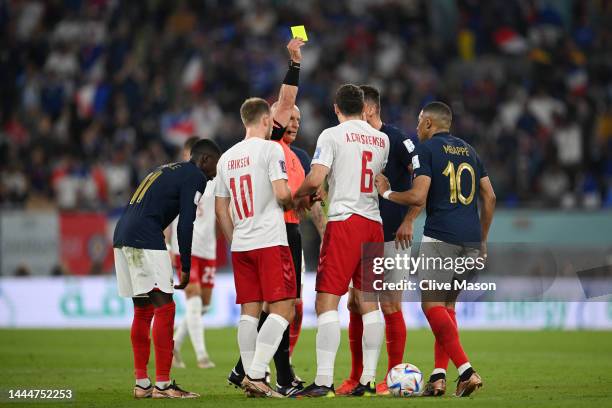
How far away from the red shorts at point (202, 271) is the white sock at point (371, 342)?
470 cm

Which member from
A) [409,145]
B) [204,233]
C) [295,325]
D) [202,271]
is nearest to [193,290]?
[202,271]

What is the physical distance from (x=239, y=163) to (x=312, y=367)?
441 centimetres

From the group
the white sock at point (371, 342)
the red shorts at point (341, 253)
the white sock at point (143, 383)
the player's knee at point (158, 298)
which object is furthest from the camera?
the player's knee at point (158, 298)

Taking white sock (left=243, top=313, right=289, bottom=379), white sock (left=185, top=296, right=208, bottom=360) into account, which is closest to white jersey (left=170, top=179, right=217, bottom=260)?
white sock (left=185, top=296, right=208, bottom=360)

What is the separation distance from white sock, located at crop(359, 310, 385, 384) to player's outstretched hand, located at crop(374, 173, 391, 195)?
1.13 m

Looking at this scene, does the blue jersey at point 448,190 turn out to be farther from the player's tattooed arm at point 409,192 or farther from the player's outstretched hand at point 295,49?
the player's outstretched hand at point 295,49

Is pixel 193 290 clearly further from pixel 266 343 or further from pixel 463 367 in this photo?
pixel 463 367

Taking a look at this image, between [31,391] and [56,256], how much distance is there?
12.2 m

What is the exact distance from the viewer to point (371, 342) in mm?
10031

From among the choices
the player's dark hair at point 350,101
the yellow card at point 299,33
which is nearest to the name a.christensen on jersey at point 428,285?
the player's dark hair at point 350,101

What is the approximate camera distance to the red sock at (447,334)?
9870 millimetres

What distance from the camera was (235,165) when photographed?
33.4 ft

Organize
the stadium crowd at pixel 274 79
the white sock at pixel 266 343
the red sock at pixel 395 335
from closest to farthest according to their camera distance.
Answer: the white sock at pixel 266 343, the red sock at pixel 395 335, the stadium crowd at pixel 274 79

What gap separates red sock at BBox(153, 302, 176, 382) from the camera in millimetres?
10297
